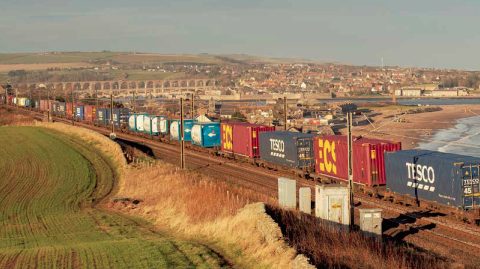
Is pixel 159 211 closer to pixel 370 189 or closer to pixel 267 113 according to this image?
pixel 370 189

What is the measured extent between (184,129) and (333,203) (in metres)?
44.9

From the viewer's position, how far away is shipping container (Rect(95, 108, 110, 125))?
105938mm

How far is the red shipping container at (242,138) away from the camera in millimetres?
55478

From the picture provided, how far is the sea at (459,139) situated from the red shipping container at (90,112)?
55.8 m

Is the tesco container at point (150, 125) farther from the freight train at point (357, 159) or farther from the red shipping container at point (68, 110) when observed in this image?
the red shipping container at point (68, 110)

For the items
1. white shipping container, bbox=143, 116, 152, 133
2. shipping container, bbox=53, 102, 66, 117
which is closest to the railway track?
white shipping container, bbox=143, 116, 152, 133

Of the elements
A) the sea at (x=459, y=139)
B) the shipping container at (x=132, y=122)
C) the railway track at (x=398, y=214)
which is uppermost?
the shipping container at (x=132, y=122)

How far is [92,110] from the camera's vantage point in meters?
116

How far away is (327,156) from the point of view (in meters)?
43.0

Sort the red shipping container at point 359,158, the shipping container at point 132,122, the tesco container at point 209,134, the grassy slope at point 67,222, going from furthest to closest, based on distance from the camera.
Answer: the shipping container at point 132,122 < the tesco container at point 209,134 < the red shipping container at point 359,158 < the grassy slope at point 67,222

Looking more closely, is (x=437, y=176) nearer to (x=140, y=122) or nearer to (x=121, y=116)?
(x=140, y=122)

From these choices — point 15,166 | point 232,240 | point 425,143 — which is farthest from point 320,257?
point 425,143

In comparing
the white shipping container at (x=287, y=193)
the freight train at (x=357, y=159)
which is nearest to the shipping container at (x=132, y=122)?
the freight train at (x=357, y=159)

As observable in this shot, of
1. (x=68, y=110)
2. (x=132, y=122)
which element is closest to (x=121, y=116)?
(x=132, y=122)
